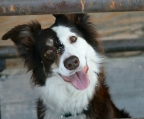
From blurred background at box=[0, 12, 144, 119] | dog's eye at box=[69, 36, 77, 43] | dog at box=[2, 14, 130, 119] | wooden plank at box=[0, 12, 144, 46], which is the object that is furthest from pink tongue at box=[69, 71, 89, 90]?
wooden plank at box=[0, 12, 144, 46]

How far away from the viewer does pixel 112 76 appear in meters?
4.48

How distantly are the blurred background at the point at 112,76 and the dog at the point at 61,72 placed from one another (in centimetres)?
91

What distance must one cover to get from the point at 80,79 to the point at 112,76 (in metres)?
1.58

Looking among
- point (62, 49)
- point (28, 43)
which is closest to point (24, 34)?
point (28, 43)

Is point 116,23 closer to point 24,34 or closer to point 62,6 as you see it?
point 24,34

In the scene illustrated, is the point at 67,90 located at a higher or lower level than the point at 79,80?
lower

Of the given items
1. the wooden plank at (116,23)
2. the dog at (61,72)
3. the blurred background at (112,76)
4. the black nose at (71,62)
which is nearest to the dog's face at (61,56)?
the dog at (61,72)

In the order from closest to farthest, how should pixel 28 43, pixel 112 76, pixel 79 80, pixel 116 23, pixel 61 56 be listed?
pixel 61 56 → pixel 79 80 → pixel 28 43 → pixel 112 76 → pixel 116 23

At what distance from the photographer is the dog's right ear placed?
9.62ft

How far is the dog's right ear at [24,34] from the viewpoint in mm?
2934

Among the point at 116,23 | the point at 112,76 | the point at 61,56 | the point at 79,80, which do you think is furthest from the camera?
the point at 116,23

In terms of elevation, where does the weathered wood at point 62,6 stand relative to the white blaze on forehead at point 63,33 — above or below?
above

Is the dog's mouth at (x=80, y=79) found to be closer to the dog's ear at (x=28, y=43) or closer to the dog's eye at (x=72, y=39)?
the dog's eye at (x=72, y=39)

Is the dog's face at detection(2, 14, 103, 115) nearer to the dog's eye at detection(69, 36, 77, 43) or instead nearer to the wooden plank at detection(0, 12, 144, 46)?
the dog's eye at detection(69, 36, 77, 43)
